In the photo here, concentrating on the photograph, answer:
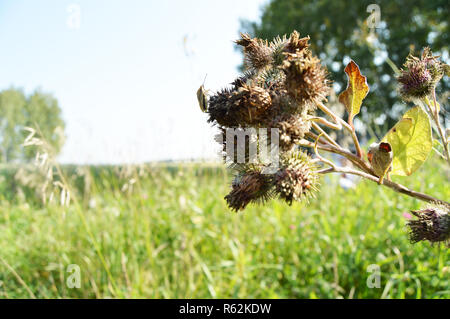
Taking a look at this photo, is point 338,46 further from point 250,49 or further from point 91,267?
point 250,49

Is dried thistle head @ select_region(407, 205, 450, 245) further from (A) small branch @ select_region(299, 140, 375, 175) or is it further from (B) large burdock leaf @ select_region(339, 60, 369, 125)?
(B) large burdock leaf @ select_region(339, 60, 369, 125)

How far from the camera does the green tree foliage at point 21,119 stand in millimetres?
4992

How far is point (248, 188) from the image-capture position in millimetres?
640

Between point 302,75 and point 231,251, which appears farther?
point 231,251

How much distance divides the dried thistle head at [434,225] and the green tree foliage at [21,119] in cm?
310

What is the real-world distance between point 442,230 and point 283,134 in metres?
0.32

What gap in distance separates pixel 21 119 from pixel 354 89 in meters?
10.4

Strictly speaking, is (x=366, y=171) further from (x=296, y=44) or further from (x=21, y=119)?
(x=21, y=119)

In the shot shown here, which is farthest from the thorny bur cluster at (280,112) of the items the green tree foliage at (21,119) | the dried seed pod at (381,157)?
the green tree foliage at (21,119)

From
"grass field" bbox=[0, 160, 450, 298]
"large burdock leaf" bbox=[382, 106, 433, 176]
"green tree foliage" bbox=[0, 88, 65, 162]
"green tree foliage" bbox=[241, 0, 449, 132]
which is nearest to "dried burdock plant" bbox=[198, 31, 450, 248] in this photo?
"large burdock leaf" bbox=[382, 106, 433, 176]

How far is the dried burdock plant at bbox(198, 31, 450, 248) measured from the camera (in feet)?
1.97

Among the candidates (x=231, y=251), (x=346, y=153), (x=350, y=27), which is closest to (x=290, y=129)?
(x=346, y=153)

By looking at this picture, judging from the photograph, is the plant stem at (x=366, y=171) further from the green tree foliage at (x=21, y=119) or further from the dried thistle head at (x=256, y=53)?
the green tree foliage at (x=21, y=119)
